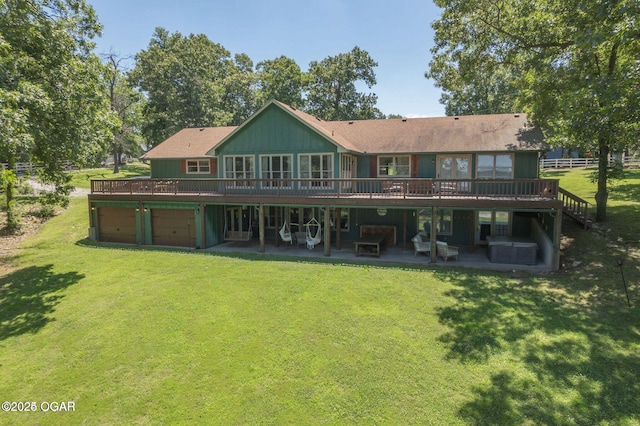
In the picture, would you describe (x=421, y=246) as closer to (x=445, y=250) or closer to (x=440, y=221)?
(x=445, y=250)

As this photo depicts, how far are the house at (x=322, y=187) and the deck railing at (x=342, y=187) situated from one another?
0.20ft

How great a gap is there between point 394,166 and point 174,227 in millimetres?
12009

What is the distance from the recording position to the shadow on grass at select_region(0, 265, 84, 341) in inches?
399

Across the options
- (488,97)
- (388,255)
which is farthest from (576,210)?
(488,97)

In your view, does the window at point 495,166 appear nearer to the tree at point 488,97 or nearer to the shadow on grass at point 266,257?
the shadow on grass at point 266,257

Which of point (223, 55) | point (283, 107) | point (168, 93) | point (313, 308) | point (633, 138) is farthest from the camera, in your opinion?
point (223, 55)

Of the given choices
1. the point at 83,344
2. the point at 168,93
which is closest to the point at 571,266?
the point at 83,344

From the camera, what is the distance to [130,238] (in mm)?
18500

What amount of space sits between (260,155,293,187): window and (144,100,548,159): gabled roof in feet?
6.97

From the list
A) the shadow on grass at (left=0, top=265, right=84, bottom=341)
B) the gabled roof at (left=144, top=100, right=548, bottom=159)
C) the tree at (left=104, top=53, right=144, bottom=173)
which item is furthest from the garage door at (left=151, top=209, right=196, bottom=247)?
the tree at (left=104, top=53, right=144, bottom=173)

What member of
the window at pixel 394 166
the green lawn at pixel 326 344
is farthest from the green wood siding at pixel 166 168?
the window at pixel 394 166

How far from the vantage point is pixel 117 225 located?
1872cm

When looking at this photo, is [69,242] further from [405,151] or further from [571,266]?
[571,266]

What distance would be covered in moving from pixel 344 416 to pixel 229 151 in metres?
15.2
